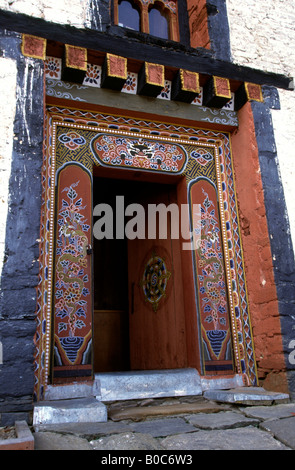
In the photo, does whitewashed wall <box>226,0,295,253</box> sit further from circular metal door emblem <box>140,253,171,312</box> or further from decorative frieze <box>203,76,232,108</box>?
circular metal door emblem <box>140,253,171,312</box>

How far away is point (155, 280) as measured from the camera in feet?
14.3

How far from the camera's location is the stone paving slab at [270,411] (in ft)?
8.43

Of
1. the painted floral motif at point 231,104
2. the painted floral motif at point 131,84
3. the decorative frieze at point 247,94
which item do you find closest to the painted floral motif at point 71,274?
the painted floral motif at point 131,84

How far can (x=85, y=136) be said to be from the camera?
3646 millimetres

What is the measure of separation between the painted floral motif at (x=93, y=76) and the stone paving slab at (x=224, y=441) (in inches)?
110

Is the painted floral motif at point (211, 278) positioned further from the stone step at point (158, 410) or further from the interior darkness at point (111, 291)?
the interior darkness at point (111, 291)

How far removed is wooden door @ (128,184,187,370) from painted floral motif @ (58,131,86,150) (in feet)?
3.33

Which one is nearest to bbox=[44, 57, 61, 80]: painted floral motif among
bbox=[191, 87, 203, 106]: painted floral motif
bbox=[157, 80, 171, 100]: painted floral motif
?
bbox=[157, 80, 171, 100]: painted floral motif

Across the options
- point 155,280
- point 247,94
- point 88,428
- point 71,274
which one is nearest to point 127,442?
point 88,428

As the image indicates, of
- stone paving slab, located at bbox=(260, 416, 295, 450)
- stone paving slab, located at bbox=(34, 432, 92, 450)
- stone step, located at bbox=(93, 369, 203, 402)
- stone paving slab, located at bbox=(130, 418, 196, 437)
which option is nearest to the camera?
stone paving slab, located at bbox=(34, 432, 92, 450)

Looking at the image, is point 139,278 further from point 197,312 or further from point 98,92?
point 98,92

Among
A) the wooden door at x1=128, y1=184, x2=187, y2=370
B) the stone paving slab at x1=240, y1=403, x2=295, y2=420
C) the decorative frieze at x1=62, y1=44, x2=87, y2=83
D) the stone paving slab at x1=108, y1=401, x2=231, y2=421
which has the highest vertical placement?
the decorative frieze at x1=62, y1=44, x2=87, y2=83

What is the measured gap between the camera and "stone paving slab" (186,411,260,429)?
93.9 inches
